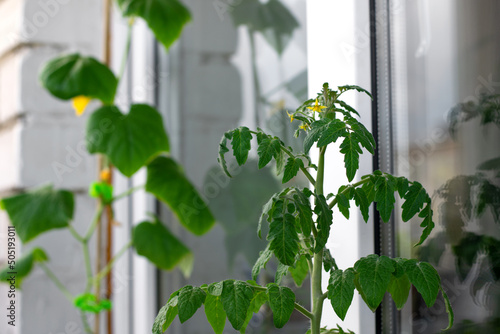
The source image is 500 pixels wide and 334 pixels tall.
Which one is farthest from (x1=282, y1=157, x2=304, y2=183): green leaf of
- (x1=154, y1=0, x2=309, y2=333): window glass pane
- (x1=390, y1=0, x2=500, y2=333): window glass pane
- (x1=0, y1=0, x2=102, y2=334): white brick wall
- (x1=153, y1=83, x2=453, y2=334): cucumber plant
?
(x1=0, y1=0, x2=102, y2=334): white brick wall

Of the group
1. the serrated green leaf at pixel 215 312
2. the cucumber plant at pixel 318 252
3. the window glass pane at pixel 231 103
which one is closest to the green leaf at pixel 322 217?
the cucumber plant at pixel 318 252

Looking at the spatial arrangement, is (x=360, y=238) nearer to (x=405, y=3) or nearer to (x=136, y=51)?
(x=405, y=3)

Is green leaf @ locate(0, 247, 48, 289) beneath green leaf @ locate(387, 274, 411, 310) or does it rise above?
beneath

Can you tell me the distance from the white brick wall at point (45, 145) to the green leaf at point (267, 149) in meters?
1.36

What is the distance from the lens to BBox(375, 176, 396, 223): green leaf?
1.78 feet

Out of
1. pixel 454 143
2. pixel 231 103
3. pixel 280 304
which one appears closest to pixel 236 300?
pixel 280 304

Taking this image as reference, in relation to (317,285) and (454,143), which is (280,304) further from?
(454,143)

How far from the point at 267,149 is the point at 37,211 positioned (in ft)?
3.13

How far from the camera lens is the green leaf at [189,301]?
53 cm

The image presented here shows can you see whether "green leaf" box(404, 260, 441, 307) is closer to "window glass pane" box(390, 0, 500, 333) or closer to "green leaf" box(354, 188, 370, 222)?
"green leaf" box(354, 188, 370, 222)

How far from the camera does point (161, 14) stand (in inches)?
53.5

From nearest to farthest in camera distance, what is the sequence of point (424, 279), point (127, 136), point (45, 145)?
point (424, 279), point (127, 136), point (45, 145)

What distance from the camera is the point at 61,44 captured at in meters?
1.80

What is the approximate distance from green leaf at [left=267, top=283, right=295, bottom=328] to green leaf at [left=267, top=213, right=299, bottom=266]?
1.8 inches
